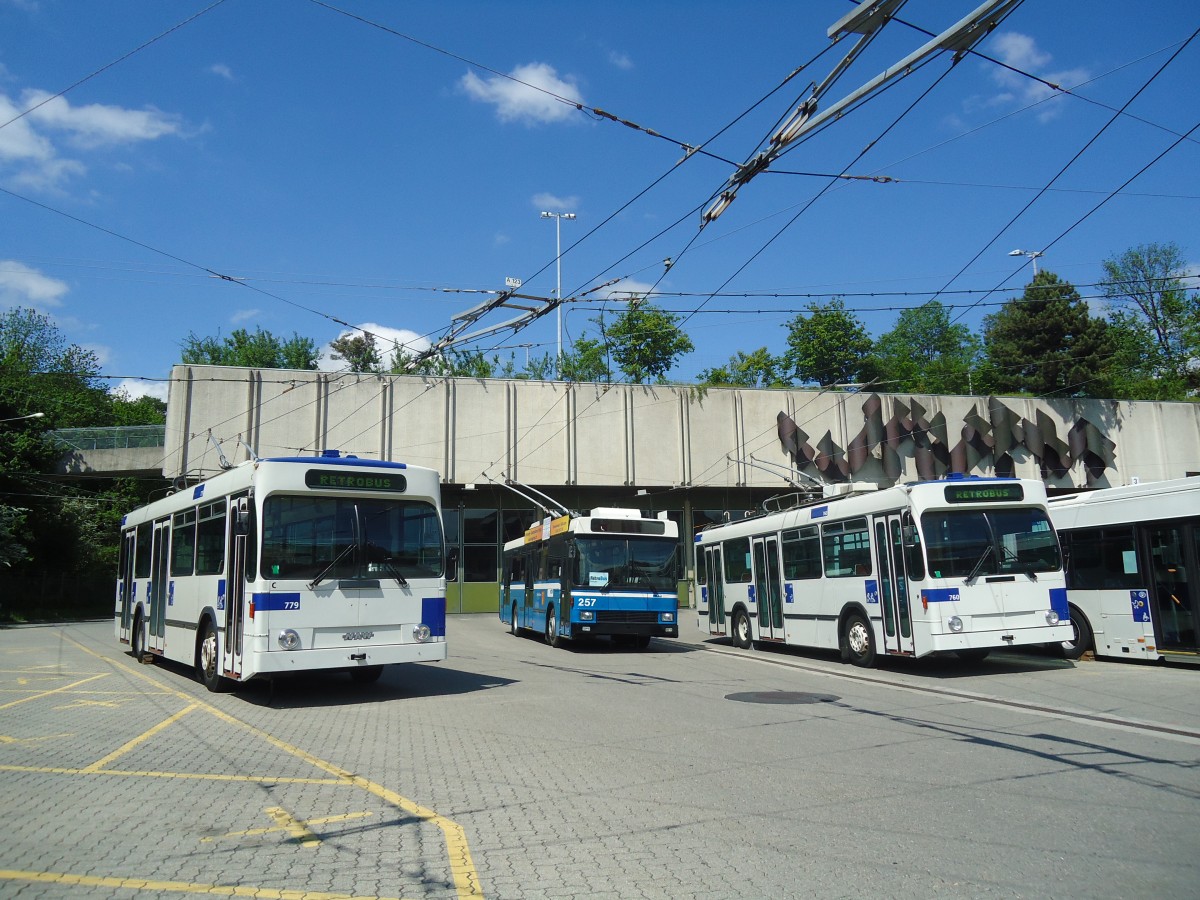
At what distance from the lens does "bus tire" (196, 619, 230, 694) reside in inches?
497

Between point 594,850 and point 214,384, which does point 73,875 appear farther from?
point 214,384

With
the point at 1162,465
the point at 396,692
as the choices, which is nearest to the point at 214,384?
the point at 396,692

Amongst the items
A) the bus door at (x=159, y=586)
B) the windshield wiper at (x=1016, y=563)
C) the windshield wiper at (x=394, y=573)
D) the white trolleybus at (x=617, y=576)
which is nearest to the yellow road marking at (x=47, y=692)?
the bus door at (x=159, y=586)

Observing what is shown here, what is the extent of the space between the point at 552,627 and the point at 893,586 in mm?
9224

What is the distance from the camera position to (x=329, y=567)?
11578 mm

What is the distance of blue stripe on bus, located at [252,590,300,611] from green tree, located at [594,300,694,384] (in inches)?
1793

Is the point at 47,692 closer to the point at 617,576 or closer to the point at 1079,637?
the point at 617,576

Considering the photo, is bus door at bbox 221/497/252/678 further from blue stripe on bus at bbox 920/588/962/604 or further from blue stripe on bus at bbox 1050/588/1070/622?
blue stripe on bus at bbox 1050/588/1070/622

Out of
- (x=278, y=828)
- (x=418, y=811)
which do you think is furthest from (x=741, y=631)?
(x=278, y=828)

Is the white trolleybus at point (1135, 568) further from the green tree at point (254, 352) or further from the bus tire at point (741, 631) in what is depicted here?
the green tree at point (254, 352)

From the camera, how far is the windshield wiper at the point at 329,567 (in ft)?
37.5

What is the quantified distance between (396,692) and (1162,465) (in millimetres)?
44586

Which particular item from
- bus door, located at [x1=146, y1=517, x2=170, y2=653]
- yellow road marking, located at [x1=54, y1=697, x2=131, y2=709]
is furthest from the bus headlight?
bus door, located at [x1=146, y1=517, x2=170, y2=653]

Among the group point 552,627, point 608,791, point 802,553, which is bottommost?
point 608,791
